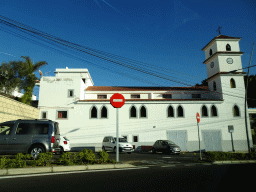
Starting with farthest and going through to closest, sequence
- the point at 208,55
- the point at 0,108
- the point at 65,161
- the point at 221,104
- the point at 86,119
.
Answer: the point at 208,55 < the point at 221,104 < the point at 86,119 < the point at 0,108 < the point at 65,161

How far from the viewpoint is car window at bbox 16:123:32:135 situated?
33.0ft

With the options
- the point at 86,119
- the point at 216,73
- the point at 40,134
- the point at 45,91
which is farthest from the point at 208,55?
the point at 40,134

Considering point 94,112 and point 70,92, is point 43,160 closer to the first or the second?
point 94,112

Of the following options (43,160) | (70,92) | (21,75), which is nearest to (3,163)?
(43,160)

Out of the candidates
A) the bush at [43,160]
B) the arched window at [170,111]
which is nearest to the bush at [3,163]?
the bush at [43,160]

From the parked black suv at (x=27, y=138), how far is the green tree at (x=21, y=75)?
17.4m

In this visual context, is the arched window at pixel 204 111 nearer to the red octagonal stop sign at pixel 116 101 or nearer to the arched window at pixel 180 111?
the arched window at pixel 180 111

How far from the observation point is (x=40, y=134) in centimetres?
1018

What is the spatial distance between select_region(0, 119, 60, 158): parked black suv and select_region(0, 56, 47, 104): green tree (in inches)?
684

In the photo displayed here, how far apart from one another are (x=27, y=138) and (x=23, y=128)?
2.11 ft

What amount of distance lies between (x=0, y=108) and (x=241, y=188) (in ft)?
61.6

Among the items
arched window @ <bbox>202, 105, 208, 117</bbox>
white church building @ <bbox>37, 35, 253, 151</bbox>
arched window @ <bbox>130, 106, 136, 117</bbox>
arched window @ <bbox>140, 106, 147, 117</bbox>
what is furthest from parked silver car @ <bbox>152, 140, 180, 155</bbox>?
arched window @ <bbox>202, 105, 208, 117</bbox>

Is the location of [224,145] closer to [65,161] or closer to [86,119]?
[86,119]

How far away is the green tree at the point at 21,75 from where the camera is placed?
2777cm
